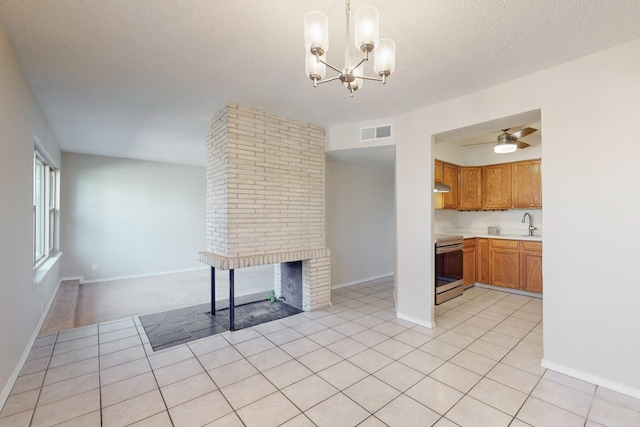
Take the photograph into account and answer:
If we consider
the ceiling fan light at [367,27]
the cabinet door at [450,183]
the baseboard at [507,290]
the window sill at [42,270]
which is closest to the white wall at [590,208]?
the ceiling fan light at [367,27]

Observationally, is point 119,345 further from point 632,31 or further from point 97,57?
Answer: point 632,31

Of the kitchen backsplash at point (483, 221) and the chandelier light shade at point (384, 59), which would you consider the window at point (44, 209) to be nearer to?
the chandelier light shade at point (384, 59)

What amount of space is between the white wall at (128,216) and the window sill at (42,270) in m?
0.83

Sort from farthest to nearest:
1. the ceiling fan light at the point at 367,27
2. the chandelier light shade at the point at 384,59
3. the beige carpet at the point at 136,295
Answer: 1. the beige carpet at the point at 136,295
2. the chandelier light shade at the point at 384,59
3. the ceiling fan light at the point at 367,27

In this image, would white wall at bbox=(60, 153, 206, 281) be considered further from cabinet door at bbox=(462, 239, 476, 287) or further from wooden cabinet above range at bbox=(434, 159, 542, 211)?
cabinet door at bbox=(462, 239, 476, 287)

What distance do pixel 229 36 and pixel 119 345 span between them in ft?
10.5

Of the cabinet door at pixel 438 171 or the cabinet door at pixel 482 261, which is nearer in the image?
the cabinet door at pixel 438 171

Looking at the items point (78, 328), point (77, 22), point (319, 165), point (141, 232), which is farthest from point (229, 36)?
point (141, 232)

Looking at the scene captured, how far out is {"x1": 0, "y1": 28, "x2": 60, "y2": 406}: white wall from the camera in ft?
6.96

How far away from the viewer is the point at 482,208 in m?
5.44

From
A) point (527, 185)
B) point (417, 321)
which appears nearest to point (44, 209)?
point (417, 321)

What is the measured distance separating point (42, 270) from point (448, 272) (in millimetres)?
5701

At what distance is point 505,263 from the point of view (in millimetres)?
4832

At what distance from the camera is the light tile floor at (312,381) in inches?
76.4
